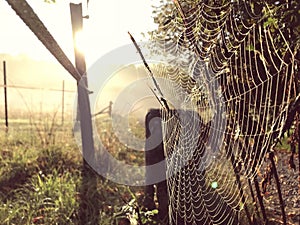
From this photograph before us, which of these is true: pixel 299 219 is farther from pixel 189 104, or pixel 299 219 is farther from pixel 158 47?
pixel 158 47

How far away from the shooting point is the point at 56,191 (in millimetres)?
4430

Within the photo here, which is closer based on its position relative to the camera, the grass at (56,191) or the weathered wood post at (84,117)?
the grass at (56,191)

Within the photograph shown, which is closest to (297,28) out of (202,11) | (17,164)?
(202,11)

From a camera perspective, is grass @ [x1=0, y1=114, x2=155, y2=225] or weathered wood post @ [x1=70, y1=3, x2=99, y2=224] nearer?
grass @ [x1=0, y1=114, x2=155, y2=225]

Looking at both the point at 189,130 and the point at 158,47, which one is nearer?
the point at 189,130

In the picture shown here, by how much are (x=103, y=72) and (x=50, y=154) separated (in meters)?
1.35

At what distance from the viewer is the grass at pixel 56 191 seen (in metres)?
3.85

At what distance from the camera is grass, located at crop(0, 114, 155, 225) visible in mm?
3850

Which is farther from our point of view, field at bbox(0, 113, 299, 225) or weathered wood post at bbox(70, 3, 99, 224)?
weathered wood post at bbox(70, 3, 99, 224)

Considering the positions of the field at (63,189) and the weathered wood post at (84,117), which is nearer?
the field at (63,189)

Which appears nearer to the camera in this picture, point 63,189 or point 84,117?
point 63,189

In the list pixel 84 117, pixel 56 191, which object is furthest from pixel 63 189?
pixel 84 117

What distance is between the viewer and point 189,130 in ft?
11.7

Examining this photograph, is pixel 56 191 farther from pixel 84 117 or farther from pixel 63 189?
pixel 84 117
